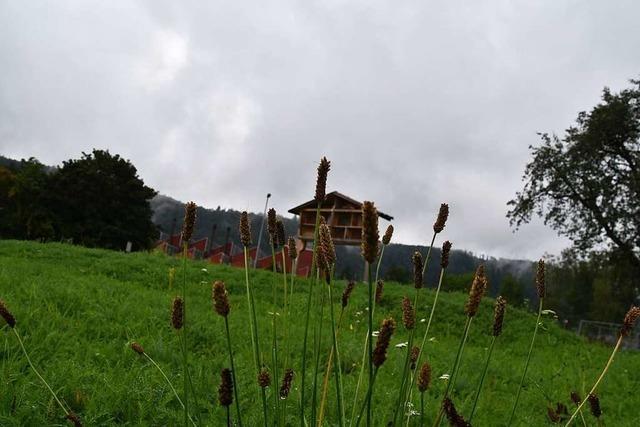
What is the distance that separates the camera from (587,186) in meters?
23.8

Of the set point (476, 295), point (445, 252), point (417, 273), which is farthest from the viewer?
point (445, 252)

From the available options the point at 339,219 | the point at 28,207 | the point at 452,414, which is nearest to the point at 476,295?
the point at 452,414

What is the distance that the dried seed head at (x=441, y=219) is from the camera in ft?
5.57

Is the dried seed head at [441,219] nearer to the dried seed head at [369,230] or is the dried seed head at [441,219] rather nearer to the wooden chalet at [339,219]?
the dried seed head at [369,230]

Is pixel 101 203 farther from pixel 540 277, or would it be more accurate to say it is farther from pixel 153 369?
pixel 540 277

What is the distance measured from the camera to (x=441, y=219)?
170 cm

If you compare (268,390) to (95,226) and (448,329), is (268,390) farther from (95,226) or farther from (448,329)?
(95,226)

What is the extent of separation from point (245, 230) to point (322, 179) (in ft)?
1.12

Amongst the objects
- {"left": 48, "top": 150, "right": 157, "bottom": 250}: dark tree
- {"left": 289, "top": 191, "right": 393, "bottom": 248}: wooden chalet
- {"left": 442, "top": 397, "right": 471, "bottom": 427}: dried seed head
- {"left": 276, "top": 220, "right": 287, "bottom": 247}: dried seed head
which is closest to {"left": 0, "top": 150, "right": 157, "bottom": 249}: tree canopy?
{"left": 48, "top": 150, "right": 157, "bottom": 250}: dark tree

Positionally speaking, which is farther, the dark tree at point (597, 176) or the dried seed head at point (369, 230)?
the dark tree at point (597, 176)

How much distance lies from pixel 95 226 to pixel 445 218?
3904 centimetres

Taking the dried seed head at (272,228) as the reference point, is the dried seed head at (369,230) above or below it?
below

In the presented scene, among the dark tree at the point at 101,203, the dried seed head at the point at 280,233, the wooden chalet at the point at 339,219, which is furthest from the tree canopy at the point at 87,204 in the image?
the dried seed head at the point at 280,233

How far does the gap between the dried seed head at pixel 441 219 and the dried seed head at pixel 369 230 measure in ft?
2.73
